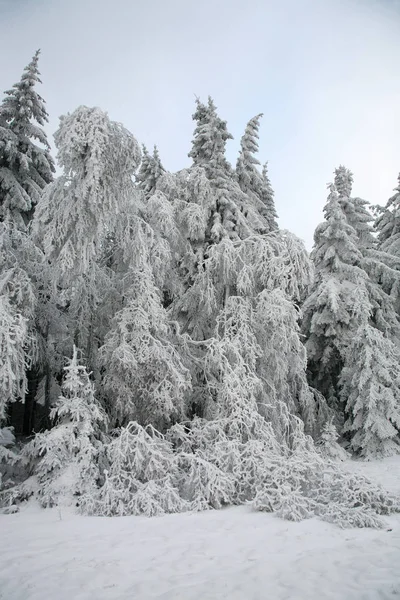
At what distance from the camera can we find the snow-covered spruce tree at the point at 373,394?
44.8 feet

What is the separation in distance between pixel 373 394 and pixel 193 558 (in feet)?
35.1

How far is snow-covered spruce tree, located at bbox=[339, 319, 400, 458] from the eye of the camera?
1364 centimetres

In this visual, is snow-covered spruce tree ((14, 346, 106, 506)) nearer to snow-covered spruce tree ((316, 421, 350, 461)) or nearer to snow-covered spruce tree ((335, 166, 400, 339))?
snow-covered spruce tree ((316, 421, 350, 461))

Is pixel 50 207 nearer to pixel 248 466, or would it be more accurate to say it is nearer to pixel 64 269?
pixel 64 269

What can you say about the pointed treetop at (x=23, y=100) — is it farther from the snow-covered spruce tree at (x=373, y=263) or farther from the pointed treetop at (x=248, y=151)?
the snow-covered spruce tree at (x=373, y=263)

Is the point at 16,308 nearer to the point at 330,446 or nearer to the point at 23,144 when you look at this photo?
the point at 23,144

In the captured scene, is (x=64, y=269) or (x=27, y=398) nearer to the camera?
(x=64, y=269)

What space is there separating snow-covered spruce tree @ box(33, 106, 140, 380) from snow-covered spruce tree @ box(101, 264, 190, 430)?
163 cm

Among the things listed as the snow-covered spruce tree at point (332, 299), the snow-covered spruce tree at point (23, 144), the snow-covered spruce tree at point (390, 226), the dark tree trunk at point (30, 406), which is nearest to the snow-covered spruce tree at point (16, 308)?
the dark tree trunk at point (30, 406)

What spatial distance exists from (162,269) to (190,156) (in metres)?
5.48

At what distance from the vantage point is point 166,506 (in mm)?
7668

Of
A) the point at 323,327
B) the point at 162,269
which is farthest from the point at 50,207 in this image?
the point at 323,327

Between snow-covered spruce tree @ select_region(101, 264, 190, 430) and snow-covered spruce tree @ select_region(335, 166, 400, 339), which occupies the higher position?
snow-covered spruce tree @ select_region(335, 166, 400, 339)

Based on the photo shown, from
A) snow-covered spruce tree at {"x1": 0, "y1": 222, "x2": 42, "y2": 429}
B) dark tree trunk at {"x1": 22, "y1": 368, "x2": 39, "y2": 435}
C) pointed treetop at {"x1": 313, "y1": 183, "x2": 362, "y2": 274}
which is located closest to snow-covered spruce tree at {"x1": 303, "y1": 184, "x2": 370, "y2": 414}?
pointed treetop at {"x1": 313, "y1": 183, "x2": 362, "y2": 274}
